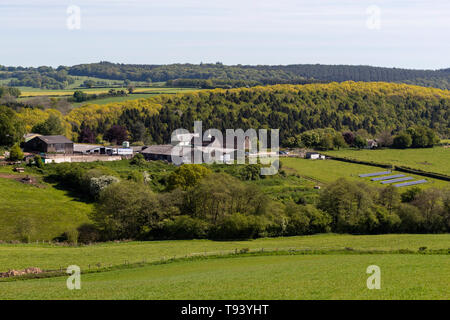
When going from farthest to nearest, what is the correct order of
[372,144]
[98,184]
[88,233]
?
[372,144] < [98,184] < [88,233]

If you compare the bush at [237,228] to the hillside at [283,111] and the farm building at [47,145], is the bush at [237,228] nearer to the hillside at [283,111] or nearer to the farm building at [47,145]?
the farm building at [47,145]

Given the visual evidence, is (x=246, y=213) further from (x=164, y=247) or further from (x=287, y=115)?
(x=287, y=115)

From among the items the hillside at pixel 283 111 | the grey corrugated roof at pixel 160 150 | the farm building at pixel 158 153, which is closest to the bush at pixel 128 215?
the farm building at pixel 158 153


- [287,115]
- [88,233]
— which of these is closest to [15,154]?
[88,233]

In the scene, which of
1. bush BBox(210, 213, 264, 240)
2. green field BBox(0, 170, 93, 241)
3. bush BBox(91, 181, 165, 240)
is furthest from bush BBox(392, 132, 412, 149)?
bush BBox(91, 181, 165, 240)

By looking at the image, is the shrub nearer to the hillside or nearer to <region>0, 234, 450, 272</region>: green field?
<region>0, 234, 450, 272</region>: green field

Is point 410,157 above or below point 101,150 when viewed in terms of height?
below
